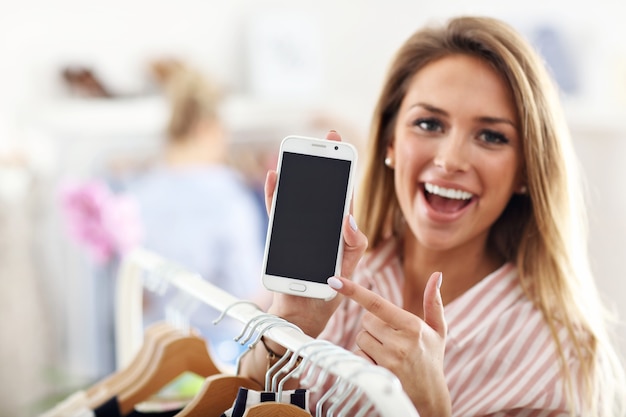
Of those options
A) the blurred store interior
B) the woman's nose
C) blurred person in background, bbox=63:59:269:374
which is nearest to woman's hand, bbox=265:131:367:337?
the woman's nose

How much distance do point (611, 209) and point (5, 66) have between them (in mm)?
2316

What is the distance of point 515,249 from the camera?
3.79ft

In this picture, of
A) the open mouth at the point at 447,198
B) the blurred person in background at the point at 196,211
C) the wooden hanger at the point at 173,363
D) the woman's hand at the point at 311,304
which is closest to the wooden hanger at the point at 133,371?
the wooden hanger at the point at 173,363

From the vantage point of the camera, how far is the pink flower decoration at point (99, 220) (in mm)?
2031

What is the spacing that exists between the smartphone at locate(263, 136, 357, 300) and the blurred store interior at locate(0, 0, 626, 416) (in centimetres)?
192

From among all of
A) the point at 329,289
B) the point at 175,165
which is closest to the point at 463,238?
the point at 329,289

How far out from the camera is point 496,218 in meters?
1.13

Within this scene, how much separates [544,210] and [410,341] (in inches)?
14.8

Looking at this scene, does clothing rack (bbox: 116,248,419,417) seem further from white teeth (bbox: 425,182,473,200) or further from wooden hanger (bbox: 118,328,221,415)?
white teeth (bbox: 425,182,473,200)

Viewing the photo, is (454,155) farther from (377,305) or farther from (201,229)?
(201,229)

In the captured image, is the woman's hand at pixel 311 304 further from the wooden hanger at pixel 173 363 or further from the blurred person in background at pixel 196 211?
the blurred person in background at pixel 196 211

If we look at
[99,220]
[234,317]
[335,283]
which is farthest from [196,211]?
[335,283]

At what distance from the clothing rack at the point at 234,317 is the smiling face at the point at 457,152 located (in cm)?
27

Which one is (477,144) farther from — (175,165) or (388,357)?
(175,165)
